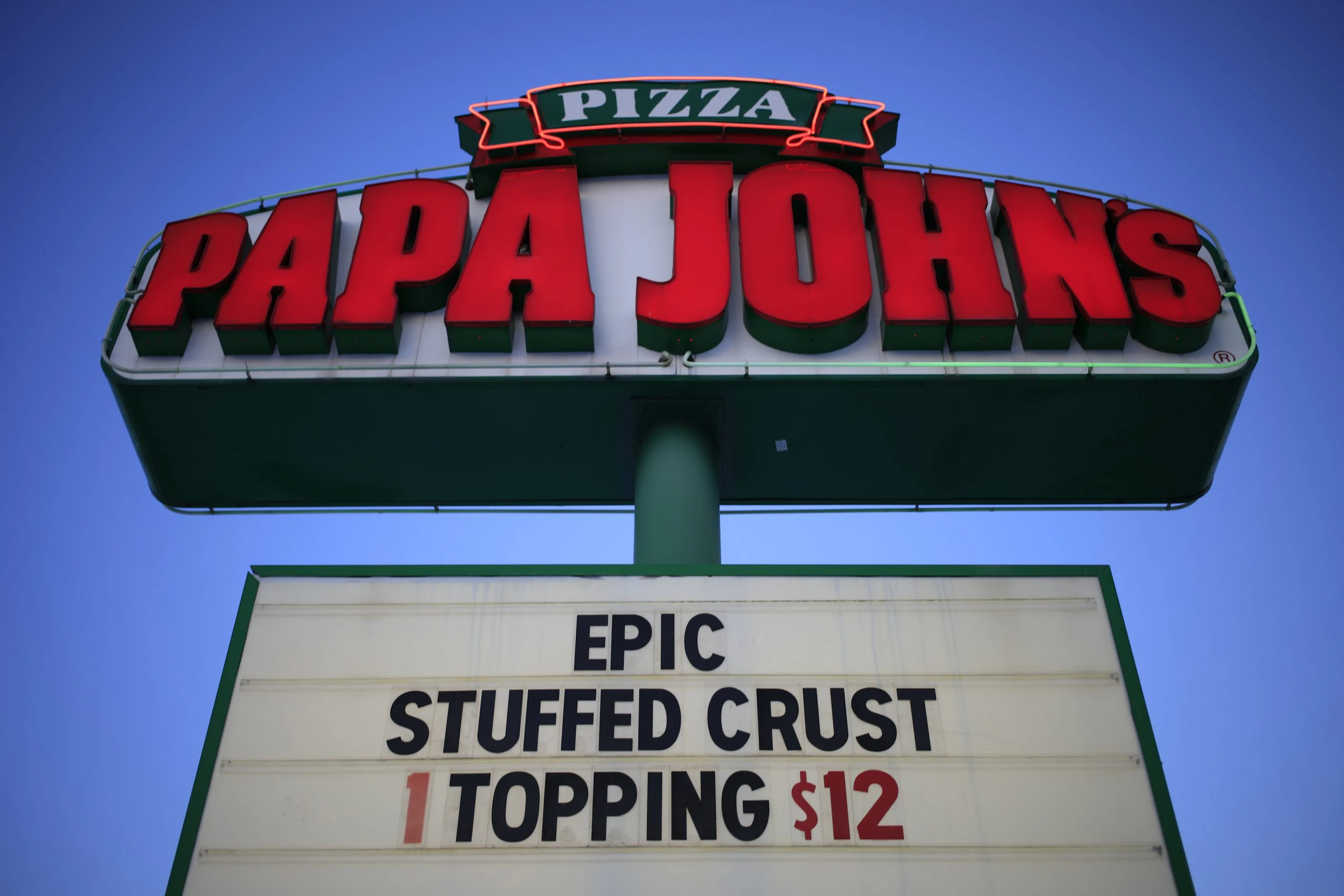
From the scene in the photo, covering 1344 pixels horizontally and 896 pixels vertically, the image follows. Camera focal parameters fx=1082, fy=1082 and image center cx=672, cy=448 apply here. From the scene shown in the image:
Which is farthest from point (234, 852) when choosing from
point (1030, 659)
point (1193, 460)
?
point (1193, 460)

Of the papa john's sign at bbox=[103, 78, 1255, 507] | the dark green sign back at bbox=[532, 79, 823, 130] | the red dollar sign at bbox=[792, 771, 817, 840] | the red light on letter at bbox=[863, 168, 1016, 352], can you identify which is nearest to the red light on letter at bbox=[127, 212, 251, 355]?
the papa john's sign at bbox=[103, 78, 1255, 507]

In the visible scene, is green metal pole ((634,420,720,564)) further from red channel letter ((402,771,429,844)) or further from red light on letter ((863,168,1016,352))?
red channel letter ((402,771,429,844))

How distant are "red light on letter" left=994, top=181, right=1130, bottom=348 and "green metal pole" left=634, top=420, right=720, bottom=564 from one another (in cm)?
302

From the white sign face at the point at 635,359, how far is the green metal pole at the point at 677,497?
0.62 metres

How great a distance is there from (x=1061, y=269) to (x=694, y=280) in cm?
335

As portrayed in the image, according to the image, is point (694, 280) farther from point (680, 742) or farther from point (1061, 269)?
point (680, 742)

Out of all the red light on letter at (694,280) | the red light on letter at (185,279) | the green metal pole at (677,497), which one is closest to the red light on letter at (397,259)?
the red light on letter at (185,279)

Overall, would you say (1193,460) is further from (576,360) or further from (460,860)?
(460,860)

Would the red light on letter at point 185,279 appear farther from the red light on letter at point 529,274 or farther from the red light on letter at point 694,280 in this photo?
the red light on letter at point 694,280

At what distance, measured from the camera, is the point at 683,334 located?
9.24 m

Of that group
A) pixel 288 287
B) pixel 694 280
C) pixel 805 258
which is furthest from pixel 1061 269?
pixel 288 287

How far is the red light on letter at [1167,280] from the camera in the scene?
371 inches

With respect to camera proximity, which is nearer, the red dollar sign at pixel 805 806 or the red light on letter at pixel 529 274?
the red dollar sign at pixel 805 806

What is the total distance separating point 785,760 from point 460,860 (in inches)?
72.4
